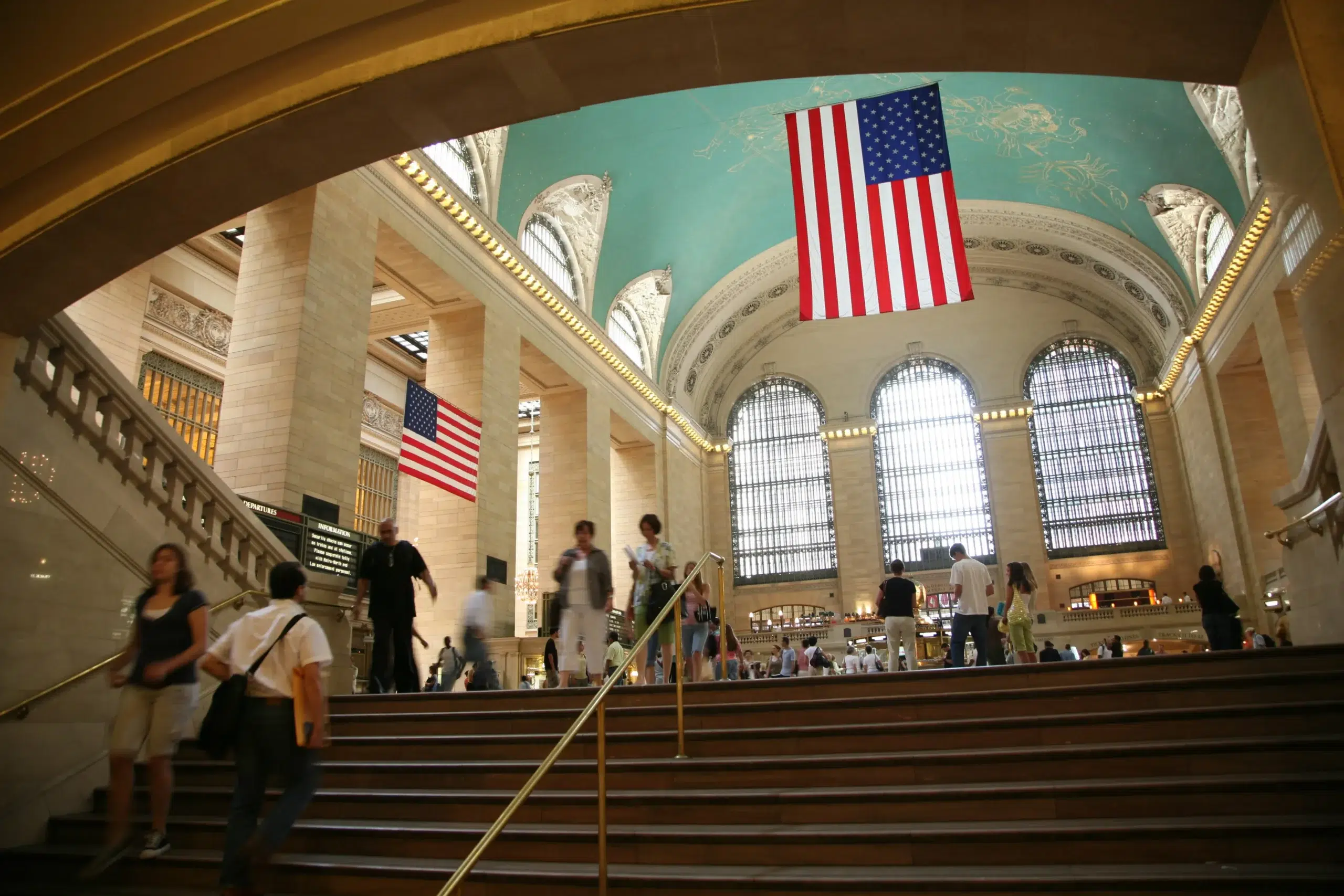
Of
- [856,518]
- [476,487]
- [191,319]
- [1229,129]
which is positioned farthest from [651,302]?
[1229,129]

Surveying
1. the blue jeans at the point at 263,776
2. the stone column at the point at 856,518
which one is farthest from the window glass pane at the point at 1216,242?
the blue jeans at the point at 263,776

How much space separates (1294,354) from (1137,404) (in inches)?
396

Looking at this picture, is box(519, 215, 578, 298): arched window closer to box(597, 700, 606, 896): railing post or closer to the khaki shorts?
the khaki shorts

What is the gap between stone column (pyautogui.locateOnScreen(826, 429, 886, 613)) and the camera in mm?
25922

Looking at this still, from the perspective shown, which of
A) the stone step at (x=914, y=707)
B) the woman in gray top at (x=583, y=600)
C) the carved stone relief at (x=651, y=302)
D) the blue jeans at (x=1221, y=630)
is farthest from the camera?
the carved stone relief at (x=651, y=302)

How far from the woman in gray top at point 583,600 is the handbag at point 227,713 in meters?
3.18

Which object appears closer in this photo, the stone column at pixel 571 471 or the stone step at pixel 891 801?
the stone step at pixel 891 801

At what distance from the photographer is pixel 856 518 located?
86.8ft

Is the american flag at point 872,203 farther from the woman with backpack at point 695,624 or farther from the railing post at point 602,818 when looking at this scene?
the railing post at point 602,818

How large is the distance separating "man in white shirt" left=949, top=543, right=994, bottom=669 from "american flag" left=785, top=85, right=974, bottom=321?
2.66m

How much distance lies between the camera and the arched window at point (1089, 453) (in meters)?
24.6

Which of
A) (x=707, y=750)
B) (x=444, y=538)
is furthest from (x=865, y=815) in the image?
(x=444, y=538)

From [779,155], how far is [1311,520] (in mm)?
14838

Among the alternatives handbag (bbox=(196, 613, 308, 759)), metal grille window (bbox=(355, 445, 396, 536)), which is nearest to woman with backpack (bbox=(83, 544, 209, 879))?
handbag (bbox=(196, 613, 308, 759))
